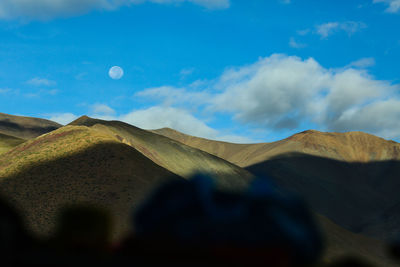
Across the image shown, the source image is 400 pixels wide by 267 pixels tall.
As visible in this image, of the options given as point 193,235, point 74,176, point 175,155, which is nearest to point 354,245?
point 175,155

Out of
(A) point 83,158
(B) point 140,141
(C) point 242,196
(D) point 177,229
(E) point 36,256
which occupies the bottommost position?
(E) point 36,256

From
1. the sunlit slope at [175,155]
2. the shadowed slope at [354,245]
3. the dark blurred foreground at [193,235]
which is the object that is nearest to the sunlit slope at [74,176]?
the sunlit slope at [175,155]

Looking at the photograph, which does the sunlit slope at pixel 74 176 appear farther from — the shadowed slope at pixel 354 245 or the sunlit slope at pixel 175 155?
the shadowed slope at pixel 354 245

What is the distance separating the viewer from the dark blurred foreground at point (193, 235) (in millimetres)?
4996

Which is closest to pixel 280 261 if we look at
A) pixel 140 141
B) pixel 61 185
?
pixel 61 185

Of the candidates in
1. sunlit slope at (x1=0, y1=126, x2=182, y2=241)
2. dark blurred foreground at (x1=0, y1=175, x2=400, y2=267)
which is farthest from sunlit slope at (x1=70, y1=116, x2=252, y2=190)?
dark blurred foreground at (x1=0, y1=175, x2=400, y2=267)

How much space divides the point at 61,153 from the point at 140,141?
57417 millimetres

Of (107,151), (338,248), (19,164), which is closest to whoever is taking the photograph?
(19,164)

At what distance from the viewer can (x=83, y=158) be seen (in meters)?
73.8

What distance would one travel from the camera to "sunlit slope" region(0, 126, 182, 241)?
57.8 meters

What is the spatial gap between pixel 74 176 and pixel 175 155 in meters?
72.7

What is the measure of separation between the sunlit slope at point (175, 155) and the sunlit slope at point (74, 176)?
120ft

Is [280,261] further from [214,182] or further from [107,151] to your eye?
[107,151]

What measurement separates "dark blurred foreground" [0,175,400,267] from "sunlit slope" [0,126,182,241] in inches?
1825
